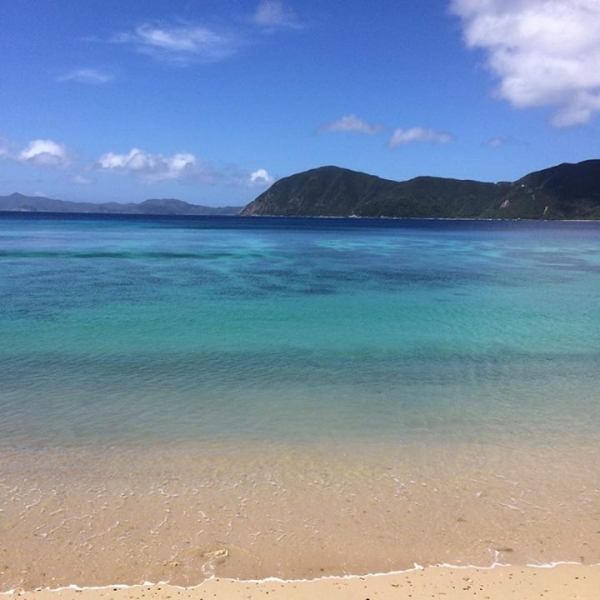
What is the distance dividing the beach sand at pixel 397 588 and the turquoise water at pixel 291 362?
11.6 ft

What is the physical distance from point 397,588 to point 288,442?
3868mm

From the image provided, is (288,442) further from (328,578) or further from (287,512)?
(328,578)

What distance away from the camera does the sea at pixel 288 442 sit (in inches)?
266

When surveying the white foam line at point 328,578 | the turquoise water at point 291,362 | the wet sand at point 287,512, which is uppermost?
the turquoise water at point 291,362

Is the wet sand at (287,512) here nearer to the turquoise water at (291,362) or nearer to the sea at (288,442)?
the sea at (288,442)

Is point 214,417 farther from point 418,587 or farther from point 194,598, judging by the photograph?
point 418,587

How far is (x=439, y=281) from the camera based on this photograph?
3262 cm

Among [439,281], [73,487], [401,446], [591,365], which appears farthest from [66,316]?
[439,281]

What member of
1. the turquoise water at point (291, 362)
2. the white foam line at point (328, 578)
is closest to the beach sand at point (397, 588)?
the white foam line at point (328, 578)

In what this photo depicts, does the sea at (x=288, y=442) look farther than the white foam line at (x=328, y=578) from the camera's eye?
Yes

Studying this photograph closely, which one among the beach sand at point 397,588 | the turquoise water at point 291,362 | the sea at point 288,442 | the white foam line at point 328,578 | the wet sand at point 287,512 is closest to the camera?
the beach sand at point 397,588

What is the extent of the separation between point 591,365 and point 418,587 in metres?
11.1

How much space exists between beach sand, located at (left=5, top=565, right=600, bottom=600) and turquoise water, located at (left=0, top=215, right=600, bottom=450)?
3.53 m

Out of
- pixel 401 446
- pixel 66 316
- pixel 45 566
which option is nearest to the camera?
pixel 45 566
